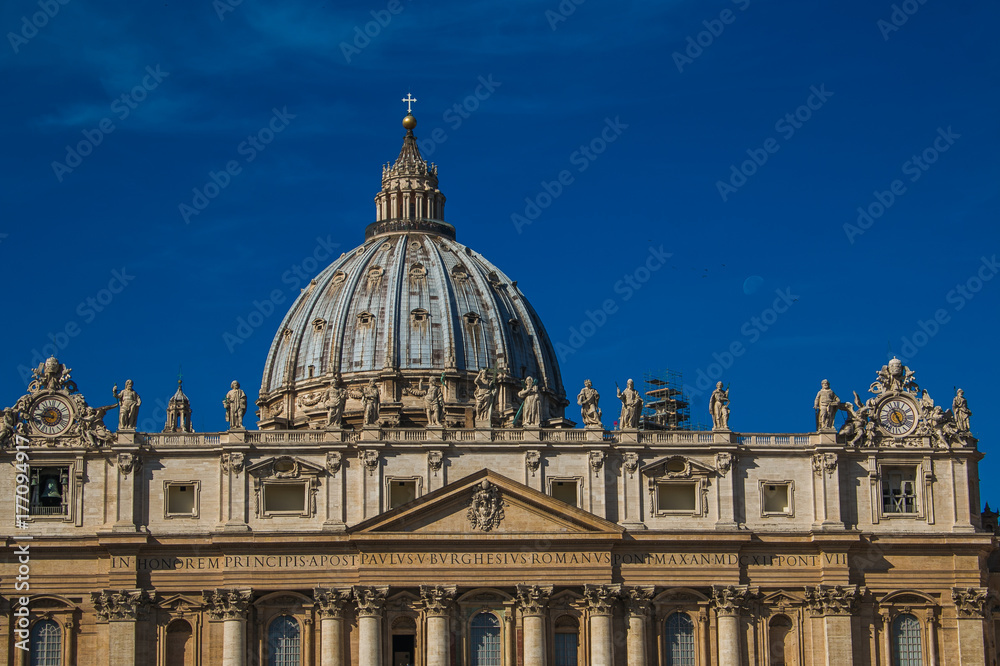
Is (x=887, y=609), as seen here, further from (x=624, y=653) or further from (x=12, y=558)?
(x=12, y=558)

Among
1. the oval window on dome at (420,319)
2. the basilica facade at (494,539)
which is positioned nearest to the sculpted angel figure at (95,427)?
the basilica facade at (494,539)

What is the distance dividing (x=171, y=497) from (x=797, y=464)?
32.2 m

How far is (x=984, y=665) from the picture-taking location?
106m

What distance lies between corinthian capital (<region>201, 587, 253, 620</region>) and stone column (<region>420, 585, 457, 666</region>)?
28.8 ft

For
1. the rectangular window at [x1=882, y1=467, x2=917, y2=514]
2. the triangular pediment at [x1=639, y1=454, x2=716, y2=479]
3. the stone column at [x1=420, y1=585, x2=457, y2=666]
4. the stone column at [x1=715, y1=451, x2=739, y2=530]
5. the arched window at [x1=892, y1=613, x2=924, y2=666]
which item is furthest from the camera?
the rectangular window at [x1=882, y1=467, x2=917, y2=514]

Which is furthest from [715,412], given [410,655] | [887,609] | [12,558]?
[12,558]

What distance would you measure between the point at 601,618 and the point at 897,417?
63.9 feet

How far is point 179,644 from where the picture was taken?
10438 centimetres

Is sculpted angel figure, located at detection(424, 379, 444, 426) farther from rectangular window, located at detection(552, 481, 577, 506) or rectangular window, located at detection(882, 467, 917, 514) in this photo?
rectangular window, located at detection(882, 467, 917, 514)

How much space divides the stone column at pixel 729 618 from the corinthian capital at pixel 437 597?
13461mm

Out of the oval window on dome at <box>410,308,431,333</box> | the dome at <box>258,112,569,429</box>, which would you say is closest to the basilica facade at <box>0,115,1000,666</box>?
the dome at <box>258,112,569,429</box>

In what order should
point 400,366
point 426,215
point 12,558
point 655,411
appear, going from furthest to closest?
point 426,215 → point 400,366 → point 655,411 → point 12,558

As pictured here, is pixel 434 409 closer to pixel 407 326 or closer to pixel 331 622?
pixel 331 622

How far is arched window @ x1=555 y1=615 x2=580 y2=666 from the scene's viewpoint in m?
105
